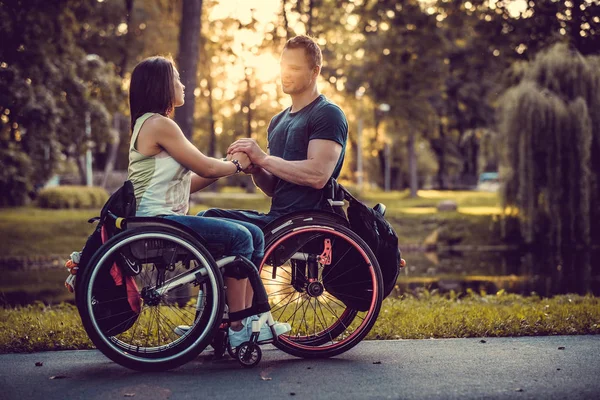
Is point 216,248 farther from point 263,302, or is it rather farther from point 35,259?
point 35,259

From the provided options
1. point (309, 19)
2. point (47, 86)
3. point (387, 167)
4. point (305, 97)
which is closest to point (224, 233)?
point (305, 97)

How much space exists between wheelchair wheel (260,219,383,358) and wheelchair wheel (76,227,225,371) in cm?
47

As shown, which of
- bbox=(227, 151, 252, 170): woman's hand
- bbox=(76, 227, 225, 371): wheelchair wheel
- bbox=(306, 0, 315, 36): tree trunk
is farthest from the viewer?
bbox=(306, 0, 315, 36): tree trunk

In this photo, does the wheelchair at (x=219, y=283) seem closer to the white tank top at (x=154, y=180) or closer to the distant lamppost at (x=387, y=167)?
the white tank top at (x=154, y=180)

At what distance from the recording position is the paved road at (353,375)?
3.61 m

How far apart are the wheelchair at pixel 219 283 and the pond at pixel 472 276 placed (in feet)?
18.3

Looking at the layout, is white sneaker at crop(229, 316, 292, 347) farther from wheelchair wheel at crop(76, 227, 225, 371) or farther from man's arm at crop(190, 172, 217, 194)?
man's arm at crop(190, 172, 217, 194)

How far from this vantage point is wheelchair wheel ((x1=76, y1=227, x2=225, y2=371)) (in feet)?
12.8

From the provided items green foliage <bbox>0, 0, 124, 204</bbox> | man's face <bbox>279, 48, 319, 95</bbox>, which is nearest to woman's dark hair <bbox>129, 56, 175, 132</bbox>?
man's face <bbox>279, 48, 319, 95</bbox>

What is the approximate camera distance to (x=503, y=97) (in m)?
20.0

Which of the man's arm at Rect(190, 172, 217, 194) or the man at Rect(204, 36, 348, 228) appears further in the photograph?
the man's arm at Rect(190, 172, 217, 194)

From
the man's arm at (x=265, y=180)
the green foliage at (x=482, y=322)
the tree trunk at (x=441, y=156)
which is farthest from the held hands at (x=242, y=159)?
the tree trunk at (x=441, y=156)

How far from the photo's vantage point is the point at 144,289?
410cm

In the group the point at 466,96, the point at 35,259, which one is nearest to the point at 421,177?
the point at 466,96
